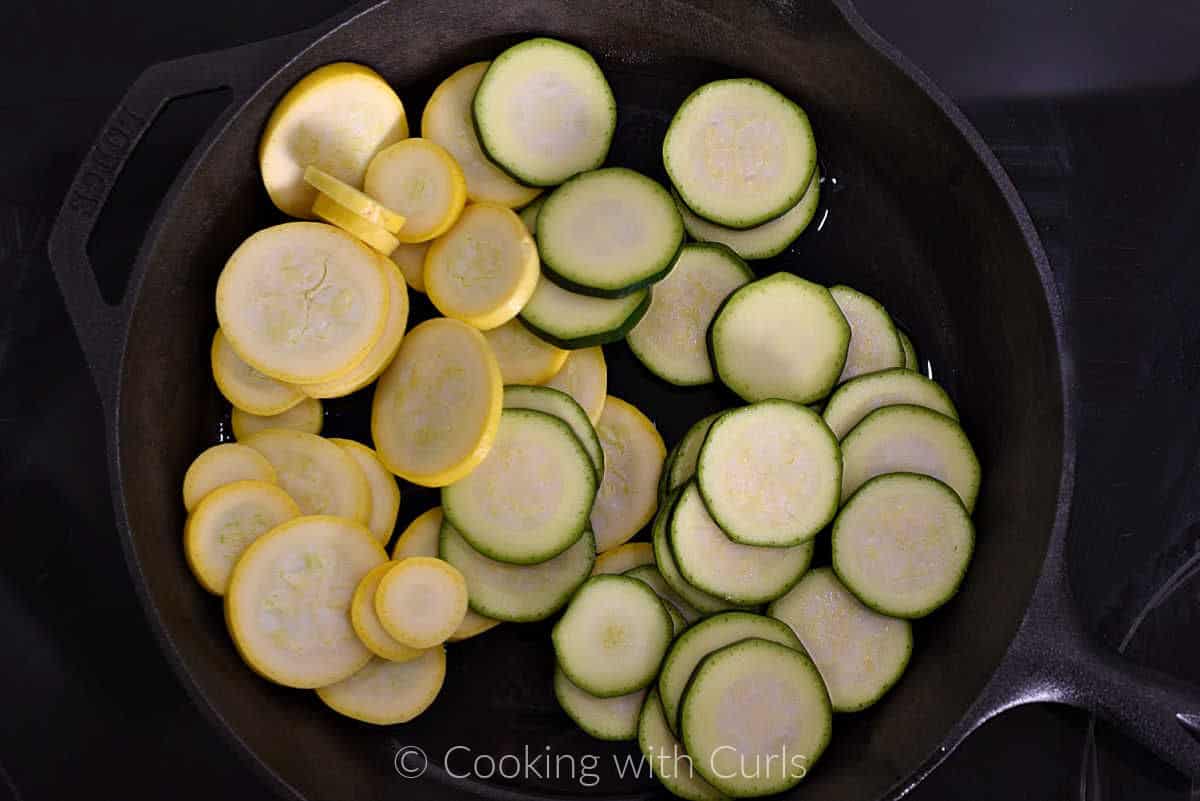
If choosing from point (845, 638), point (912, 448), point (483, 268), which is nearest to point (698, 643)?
point (845, 638)

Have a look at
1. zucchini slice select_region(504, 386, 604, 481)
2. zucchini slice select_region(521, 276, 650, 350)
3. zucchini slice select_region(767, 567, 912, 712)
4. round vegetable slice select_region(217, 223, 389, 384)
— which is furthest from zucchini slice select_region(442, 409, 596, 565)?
zucchini slice select_region(767, 567, 912, 712)

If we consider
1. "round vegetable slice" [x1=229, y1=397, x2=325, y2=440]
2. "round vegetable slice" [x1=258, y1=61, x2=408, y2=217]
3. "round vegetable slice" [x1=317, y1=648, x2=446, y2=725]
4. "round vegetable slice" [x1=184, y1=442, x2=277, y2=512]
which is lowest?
"round vegetable slice" [x1=317, y1=648, x2=446, y2=725]

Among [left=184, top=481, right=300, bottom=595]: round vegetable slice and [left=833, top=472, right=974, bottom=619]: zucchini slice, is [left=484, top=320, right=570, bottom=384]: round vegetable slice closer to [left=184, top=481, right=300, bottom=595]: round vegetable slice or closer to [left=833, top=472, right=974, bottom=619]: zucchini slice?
[left=184, top=481, right=300, bottom=595]: round vegetable slice

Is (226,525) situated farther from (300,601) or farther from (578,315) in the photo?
(578,315)

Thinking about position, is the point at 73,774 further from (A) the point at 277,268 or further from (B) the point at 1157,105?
(B) the point at 1157,105

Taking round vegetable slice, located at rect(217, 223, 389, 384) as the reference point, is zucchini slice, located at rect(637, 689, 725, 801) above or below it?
below

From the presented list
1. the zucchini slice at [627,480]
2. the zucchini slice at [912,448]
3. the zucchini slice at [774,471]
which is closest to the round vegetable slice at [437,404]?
the zucchini slice at [627,480]
